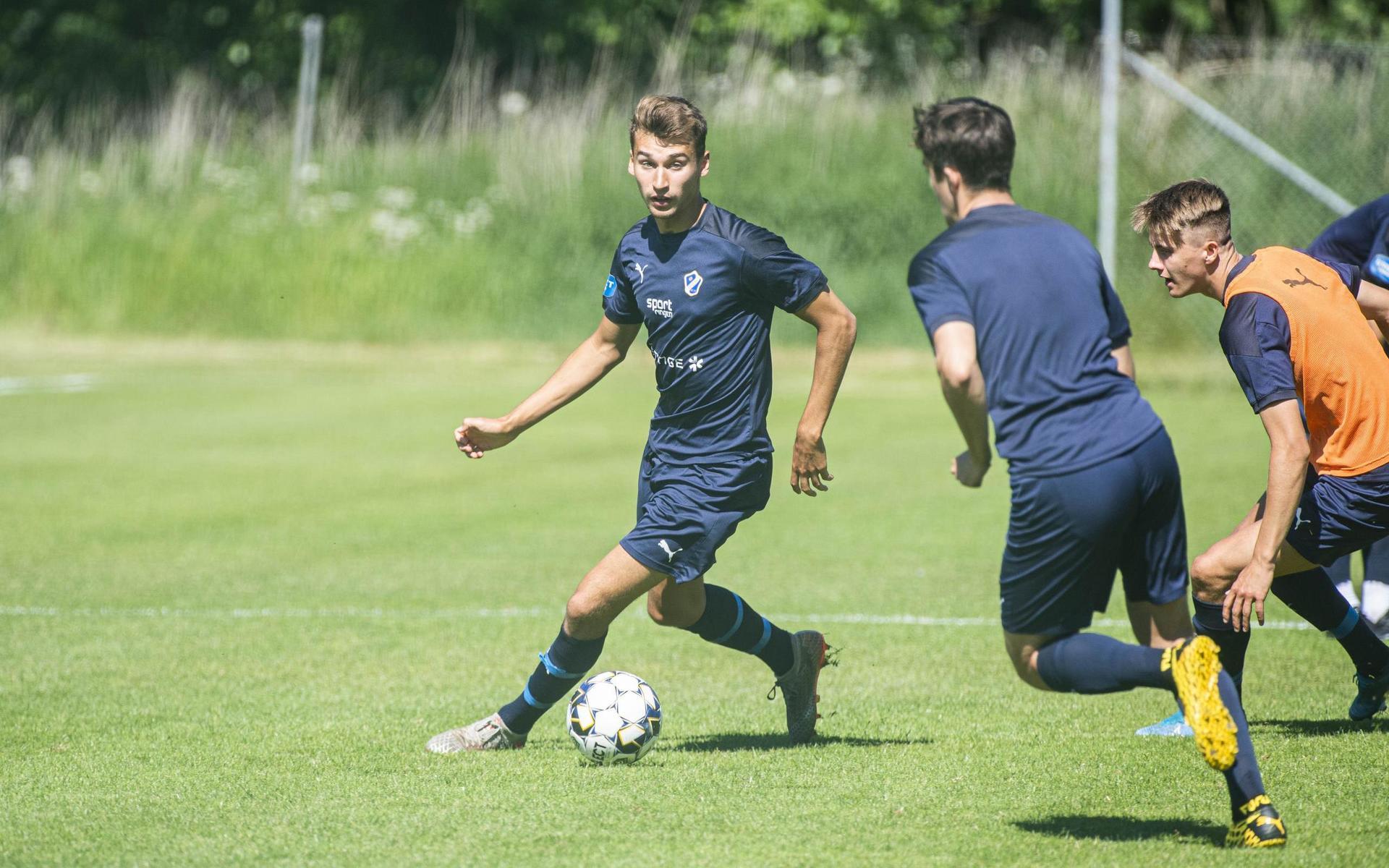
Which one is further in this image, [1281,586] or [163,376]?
[163,376]

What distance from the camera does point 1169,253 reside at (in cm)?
452

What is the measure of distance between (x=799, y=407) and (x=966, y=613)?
334 inches

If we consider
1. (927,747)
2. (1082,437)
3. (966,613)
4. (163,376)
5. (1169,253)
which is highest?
(1169,253)

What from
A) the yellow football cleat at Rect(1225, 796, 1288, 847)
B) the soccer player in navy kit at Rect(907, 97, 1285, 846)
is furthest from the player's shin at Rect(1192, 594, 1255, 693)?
the yellow football cleat at Rect(1225, 796, 1288, 847)

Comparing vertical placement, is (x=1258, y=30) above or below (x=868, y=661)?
above

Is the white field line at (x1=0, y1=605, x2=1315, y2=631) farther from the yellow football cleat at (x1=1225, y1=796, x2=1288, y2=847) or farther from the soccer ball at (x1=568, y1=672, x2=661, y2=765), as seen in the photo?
the yellow football cleat at (x1=1225, y1=796, x2=1288, y2=847)

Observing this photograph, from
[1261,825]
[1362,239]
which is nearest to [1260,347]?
[1261,825]

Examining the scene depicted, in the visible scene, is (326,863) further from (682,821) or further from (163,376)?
(163,376)

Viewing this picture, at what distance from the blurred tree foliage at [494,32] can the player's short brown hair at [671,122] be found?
22035 mm

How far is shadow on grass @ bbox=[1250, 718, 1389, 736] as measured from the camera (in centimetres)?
538

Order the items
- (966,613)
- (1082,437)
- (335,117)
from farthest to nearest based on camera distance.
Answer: (335,117) < (966,613) < (1082,437)

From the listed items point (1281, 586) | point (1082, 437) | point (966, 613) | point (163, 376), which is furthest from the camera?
point (163, 376)

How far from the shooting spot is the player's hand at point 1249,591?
169 inches

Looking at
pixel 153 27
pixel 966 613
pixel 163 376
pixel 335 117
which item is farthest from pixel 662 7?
pixel 966 613
